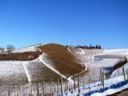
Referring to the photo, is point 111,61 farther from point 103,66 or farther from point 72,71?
point 72,71

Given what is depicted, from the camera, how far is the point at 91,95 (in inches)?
640

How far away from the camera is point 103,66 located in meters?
47.7

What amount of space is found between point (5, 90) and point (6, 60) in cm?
1640

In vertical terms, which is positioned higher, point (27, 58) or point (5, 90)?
point (27, 58)

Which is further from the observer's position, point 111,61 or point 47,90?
point 111,61

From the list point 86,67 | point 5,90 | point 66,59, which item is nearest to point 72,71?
point 86,67

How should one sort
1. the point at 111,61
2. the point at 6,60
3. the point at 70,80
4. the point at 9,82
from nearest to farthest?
the point at 9,82 < the point at 70,80 < the point at 6,60 < the point at 111,61

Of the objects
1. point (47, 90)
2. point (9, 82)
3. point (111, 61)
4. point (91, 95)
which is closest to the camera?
point (91, 95)

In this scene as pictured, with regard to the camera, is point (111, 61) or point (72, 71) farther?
point (111, 61)

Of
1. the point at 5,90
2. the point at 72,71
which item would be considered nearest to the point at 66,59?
the point at 72,71

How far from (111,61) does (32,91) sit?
79.7 ft

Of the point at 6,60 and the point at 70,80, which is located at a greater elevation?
the point at 6,60

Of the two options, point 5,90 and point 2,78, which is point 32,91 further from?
point 2,78

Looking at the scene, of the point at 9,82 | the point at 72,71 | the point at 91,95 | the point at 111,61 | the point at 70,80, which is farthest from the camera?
the point at 111,61
